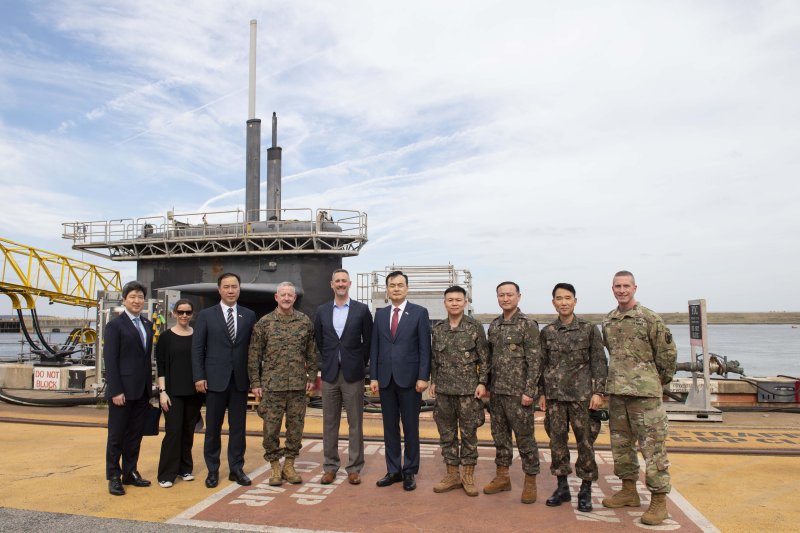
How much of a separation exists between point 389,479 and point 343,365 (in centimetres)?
116

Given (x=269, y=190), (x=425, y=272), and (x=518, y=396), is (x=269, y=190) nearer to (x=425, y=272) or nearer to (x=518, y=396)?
(x=425, y=272)

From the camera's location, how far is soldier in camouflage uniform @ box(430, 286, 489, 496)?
5.28m

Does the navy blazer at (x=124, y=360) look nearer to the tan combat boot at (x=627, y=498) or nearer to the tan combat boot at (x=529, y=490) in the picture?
the tan combat boot at (x=529, y=490)

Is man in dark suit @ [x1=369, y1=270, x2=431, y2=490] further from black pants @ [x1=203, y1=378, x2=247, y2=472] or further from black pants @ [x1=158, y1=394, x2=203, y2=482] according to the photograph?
black pants @ [x1=158, y1=394, x2=203, y2=482]

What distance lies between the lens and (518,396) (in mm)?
5121

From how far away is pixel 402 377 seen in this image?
5.48 m

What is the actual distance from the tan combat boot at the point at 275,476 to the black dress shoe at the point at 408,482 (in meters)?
1.19

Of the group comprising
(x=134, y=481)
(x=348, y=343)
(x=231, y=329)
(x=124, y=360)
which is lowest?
(x=134, y=481)

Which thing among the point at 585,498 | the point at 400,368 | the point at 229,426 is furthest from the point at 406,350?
the point at 585,498

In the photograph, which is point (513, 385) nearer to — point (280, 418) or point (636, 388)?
point (636, 388)

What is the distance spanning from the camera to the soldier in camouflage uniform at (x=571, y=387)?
16.0 feet

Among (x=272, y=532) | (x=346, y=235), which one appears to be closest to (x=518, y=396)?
(x=272, y=532)

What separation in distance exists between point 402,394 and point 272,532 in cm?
176

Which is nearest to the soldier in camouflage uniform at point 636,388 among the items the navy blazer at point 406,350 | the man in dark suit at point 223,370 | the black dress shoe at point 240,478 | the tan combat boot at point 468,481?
the tan combat boot at point 468,481
